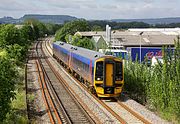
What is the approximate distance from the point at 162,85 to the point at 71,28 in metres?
99.2

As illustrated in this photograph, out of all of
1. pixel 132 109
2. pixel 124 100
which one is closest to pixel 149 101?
pixel 124 100

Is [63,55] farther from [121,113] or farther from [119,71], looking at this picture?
[121,113]

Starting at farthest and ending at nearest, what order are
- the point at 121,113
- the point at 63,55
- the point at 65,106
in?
the point at 63,55 < the point at 65,106 < the point at 121,113

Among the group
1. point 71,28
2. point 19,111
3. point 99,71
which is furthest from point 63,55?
point 71,28

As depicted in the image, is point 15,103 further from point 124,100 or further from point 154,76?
point 154,76

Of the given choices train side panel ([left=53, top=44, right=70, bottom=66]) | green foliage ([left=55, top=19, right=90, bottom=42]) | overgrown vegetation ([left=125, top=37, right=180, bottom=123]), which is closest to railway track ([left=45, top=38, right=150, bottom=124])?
overgrown vegetation ([left=125, top=37, right=180, bottom=123])

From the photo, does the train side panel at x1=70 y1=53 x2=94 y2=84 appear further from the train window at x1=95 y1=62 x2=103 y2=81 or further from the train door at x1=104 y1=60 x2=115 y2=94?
the train door at x1=104 y1=60 x2=115 y2=94

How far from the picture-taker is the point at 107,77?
22141 millimetres

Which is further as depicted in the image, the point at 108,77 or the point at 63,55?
the point at 63,55

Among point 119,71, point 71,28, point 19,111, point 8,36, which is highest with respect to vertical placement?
point 71,28

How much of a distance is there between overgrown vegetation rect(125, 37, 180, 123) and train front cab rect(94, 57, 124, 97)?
1879 millimetres

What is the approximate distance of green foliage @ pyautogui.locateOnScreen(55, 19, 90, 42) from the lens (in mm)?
109613

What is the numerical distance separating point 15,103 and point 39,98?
2.57 meters

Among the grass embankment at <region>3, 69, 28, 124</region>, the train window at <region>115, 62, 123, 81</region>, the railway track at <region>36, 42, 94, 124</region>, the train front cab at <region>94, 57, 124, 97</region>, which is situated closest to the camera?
the grass embankment at <region>3, 69, 28, 124</region>
